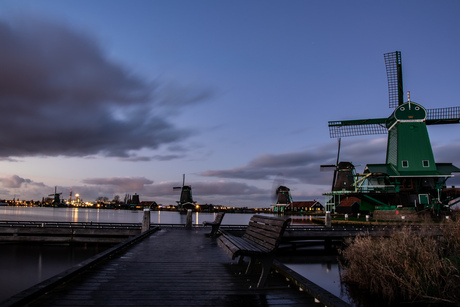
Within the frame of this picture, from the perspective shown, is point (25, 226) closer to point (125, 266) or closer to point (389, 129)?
point (125, 266)

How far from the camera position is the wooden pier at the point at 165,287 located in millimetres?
4180

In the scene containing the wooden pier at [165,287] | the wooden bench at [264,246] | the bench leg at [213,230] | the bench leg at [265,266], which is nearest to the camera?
the wooden pier at [165,287]

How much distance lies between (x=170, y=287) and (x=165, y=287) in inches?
3.0

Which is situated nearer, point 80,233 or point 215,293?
point 215,293

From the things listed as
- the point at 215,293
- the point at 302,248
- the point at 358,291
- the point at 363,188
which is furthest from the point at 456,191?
the point at 215,293

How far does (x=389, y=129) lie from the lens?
38.5 meters

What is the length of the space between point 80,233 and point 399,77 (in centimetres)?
4073

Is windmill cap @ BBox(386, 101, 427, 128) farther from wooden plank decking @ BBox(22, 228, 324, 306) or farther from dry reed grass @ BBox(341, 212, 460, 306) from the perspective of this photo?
wooden plank decking @ BBox(22, 228, 324, 306)

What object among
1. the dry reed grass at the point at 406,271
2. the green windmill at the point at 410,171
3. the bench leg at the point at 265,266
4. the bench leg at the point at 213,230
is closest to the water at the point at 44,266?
the dry reed grass at the point at 406,271

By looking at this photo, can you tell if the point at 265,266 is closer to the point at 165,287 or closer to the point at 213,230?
the point at 165,287

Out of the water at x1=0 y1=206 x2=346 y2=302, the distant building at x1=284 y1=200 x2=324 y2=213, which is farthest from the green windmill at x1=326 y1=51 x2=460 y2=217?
the distant building at x1=284 y1=200 x2=324 y2=213

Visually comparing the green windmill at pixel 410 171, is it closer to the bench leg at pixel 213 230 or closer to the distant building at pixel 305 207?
the bench leg at pixel 213 230

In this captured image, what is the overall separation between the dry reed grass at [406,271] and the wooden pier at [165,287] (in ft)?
12.9

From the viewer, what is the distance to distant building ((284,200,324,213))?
9844 centimetres
